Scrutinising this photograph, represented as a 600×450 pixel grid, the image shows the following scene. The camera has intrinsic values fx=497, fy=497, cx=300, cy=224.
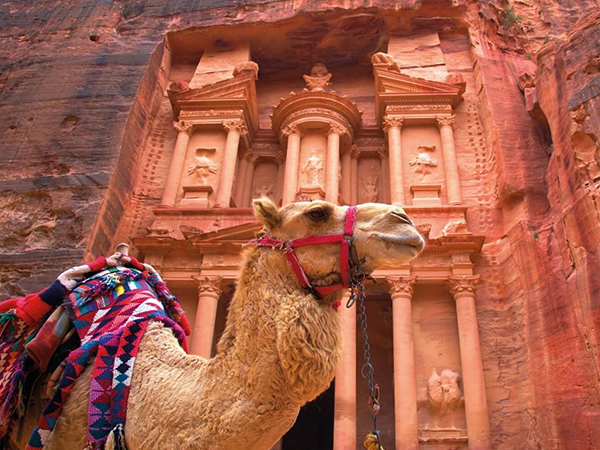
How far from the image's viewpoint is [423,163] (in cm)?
1405

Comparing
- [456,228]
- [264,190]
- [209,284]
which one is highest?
[264,190]

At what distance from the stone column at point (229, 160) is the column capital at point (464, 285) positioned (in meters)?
6.31

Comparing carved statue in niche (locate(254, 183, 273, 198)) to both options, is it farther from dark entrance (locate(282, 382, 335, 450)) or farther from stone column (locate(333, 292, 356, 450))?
dark entrance (locate(282, 382, 335, 450))

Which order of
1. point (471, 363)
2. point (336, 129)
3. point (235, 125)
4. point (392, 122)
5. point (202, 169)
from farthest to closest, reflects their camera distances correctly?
point (235, 125), point (336, 129), point (392, 122), point (202, 169), point (471, 363)

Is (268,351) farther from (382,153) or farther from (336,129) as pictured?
(382,153)

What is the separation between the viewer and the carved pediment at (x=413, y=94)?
1489cm

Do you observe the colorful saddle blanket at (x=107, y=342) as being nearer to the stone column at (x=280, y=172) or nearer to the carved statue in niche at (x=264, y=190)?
the stone column at (x=280, y=172)

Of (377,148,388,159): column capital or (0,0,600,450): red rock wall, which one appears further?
(377,148,388,159): column capital

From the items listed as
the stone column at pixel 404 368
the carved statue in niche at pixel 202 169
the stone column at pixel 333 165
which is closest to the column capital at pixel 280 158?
the stone column at pixel 333 165

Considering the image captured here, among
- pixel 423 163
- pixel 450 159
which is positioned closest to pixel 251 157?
pixel 423 163

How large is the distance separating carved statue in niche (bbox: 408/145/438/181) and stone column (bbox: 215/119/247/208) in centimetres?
516

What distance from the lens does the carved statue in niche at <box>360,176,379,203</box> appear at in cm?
1555

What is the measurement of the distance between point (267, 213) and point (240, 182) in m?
12.9

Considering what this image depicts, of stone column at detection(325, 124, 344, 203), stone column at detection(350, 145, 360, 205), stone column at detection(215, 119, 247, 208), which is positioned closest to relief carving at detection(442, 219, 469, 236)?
stone column at detection(325, 124, 344, 203)
